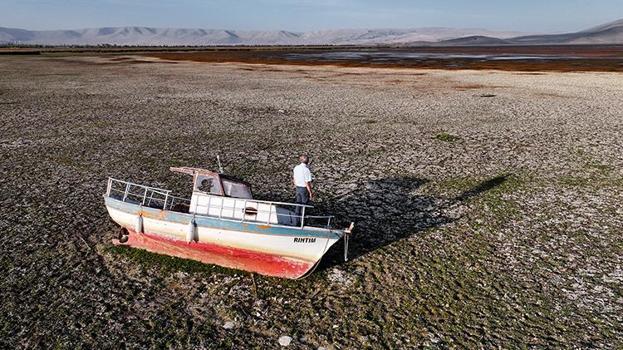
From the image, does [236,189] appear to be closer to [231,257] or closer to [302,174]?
[302,174]

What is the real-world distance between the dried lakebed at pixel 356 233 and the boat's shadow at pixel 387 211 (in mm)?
91

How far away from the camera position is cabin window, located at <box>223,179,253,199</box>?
14.4 m

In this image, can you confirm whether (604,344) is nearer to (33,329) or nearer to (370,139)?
(33,329)

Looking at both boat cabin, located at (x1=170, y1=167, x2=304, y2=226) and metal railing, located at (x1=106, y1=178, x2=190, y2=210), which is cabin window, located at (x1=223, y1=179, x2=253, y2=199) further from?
metal railing, located at (x1=106, y1=178, x2=190, y2=210)

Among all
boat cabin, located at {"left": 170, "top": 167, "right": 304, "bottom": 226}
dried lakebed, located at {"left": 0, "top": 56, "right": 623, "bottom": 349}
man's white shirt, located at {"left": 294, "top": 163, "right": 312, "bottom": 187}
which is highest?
man's white shirt, located at {"left": 294, "top": 163, "right": 312, "bottom": 187}

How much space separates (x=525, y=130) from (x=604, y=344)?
77.6 feet

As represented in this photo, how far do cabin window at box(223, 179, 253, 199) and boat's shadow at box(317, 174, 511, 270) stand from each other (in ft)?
10.3

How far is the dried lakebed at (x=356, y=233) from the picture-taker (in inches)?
440

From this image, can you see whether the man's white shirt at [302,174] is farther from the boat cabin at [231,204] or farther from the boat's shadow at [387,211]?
the boat's shadow at [387,211]

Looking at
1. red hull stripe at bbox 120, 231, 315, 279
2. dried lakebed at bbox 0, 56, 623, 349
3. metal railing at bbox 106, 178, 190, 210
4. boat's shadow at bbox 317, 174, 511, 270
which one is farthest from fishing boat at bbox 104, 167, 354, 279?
boat's shadow at bbox 317, 174, 511, 270

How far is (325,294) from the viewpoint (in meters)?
12.5

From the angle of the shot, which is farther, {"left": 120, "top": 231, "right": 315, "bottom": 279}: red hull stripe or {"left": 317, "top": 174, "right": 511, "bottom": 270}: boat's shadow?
{"left": 317, "top": 174, "right": 511, "bottom": 270}: boat's shadow

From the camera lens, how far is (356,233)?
1616 centimetres

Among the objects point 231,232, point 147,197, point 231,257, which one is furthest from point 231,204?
point 147,197
